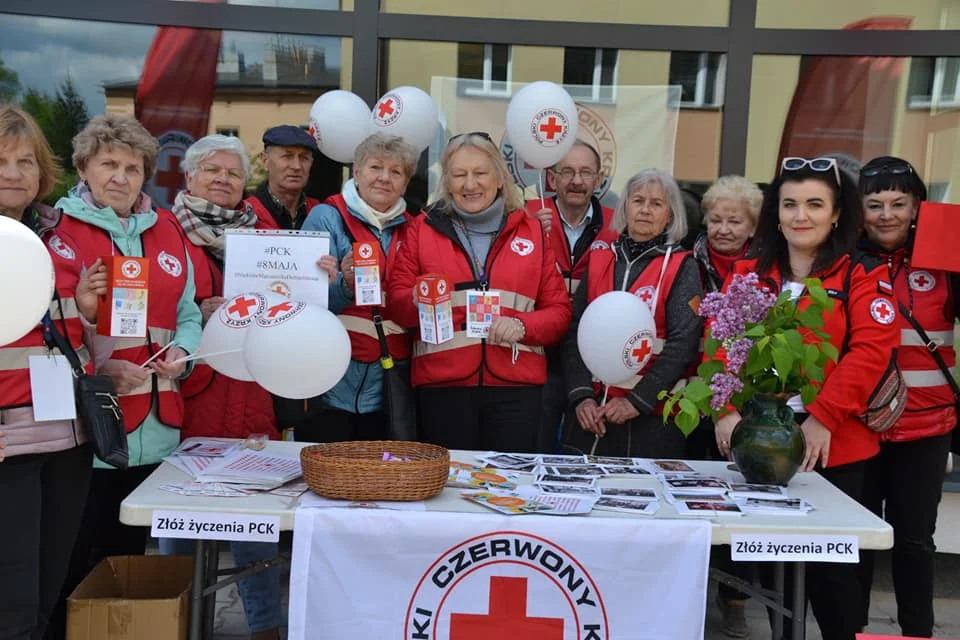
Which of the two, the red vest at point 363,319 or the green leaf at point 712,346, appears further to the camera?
the red vest at point 363,319

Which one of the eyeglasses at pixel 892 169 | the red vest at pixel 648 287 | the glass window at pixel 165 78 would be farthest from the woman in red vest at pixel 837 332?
the glass window at pixel 165 78

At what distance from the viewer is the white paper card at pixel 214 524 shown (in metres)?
2.26

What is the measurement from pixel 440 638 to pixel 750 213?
2.13 metres

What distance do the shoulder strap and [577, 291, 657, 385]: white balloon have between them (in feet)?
2.78

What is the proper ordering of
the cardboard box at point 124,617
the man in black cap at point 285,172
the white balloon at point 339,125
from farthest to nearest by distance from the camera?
the white balloon at point 339,125 < the man in black cap at point 285,172 < the cardboard box at point 124,617

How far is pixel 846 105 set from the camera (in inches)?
185

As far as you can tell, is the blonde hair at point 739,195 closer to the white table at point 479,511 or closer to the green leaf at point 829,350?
the green leaf at point 829,350

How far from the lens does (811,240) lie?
2.80 metres

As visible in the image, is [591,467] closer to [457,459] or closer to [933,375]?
[457,459]

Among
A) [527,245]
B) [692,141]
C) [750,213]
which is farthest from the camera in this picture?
[692,141]

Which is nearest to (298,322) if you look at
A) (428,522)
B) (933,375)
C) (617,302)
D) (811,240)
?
(428,522)

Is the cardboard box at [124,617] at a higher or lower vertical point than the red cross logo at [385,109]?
A: lower

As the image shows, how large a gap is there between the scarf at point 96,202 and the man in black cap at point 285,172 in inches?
31.6

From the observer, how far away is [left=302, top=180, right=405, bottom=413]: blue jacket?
129 inches
